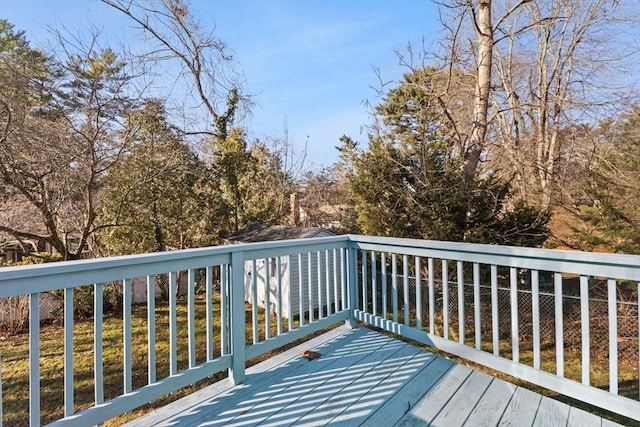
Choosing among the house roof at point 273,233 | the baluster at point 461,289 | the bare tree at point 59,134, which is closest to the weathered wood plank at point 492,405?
the baluster at point 461,289

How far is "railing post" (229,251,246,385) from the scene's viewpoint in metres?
2.28

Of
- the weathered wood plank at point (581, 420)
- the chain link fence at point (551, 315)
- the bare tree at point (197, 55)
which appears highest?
the bare tree at point (197, 55)

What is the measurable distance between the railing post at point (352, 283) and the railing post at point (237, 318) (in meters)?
1.25

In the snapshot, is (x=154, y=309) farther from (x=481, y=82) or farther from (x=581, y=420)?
(x=481, y=82)

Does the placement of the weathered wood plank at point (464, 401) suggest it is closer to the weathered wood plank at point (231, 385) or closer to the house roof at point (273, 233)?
the weathered wood plank at point (231, 385)

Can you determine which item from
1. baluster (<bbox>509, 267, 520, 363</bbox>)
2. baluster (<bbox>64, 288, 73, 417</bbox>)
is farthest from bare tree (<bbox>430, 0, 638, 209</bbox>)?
baluster (<bbox>64, 288, 73, 417</bbox>)

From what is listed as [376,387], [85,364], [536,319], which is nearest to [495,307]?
[536,319]

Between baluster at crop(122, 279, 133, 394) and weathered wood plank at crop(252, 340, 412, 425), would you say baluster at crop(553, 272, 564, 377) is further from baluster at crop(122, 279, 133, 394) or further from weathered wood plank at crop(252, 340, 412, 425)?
baluster at crop(122, 279, 133, 394)

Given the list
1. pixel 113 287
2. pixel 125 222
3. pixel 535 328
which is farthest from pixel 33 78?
pixel 535 328

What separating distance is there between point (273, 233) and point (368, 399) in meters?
7.30

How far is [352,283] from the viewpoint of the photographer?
3.29m

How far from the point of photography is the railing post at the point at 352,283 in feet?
10.7

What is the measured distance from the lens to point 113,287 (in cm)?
840

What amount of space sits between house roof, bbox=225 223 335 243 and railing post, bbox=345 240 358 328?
16.4 feet
